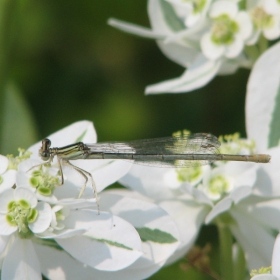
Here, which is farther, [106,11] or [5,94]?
[106,11]

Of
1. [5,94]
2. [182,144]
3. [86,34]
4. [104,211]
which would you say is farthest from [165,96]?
[104,211]

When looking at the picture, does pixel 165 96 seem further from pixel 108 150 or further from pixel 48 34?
pixel 108 150

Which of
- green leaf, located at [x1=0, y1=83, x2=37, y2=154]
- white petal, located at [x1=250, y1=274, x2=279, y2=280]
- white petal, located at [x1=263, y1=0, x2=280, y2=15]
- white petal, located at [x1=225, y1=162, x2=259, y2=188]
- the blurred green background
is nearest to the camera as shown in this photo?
white petal, located at [x1=250, y1=274, x2=279, y2=280]

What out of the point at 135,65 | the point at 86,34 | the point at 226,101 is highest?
the point at 86,34

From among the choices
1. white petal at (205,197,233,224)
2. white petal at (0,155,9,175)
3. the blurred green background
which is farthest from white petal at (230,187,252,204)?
the blurred green background

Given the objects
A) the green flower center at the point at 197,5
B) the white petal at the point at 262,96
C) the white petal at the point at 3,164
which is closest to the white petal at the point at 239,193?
the white petal at the point at 262,96

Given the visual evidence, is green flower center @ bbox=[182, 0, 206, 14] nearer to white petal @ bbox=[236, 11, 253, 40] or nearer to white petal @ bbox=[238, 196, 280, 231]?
white petal @ bbox=[236, 11, 253, 40]

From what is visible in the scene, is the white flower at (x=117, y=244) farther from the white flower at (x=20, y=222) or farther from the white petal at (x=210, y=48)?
the white petal at (x=210, y=48)
